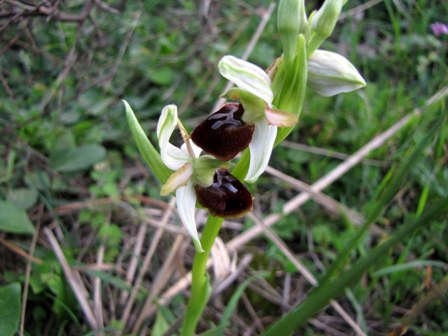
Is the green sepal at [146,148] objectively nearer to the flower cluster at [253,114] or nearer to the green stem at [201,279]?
the flower cluster at [253,114]

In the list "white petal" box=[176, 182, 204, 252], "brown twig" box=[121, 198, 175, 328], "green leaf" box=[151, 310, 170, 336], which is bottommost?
"green leaf" box=[151, 310, 170, 336]

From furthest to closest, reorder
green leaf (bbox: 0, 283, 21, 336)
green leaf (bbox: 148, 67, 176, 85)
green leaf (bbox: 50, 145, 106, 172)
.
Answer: green leaf (bbox: 148, 67, 176, 85) < green leaf (bbox: 50, 145, 106, 172) < green leaf (bbox: 0, 283, 21, 336)

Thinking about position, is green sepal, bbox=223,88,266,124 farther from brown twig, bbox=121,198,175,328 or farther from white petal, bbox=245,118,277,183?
brown twig, bbox=121,198,175,328

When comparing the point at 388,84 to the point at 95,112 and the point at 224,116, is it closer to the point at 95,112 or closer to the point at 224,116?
the point at 95,112

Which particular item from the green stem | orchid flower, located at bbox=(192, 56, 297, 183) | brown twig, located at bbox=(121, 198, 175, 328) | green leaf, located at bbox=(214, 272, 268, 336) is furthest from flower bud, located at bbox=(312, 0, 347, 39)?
brown twig, located at bbox=(121, 198, 175, 328)

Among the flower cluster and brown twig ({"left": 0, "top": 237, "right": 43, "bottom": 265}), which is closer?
the flower cluster

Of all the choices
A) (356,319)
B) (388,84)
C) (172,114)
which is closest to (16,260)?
(172,114)

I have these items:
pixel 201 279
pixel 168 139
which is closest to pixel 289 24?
pixel 168 139

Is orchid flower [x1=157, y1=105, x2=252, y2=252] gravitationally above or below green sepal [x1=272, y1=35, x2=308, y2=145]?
below

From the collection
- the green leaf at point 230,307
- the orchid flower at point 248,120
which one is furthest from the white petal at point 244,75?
the green leaf at point 230,307
